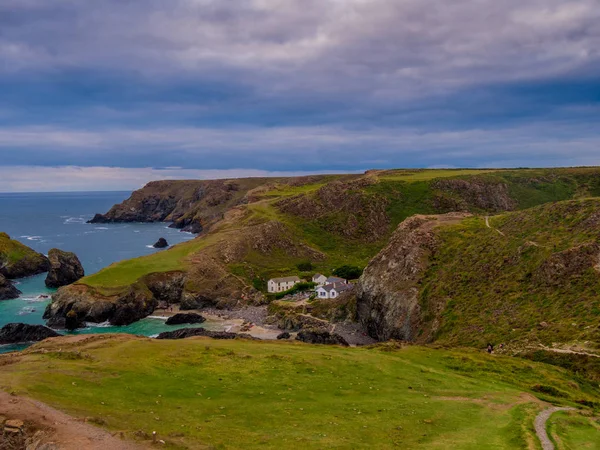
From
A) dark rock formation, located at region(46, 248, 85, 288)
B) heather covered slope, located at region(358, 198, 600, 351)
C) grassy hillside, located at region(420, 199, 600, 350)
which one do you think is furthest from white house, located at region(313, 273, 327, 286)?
dark rock formation, located at region(46, 248, 85, 288)

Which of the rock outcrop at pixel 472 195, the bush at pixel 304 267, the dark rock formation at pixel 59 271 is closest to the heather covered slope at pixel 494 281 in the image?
the bush at pixel 304 267

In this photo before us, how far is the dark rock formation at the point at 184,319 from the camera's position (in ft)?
320

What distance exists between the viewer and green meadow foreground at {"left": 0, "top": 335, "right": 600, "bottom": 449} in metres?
27.6

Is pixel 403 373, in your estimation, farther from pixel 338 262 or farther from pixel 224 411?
pixel 338 262

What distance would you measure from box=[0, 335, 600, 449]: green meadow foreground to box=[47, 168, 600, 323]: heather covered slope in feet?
203

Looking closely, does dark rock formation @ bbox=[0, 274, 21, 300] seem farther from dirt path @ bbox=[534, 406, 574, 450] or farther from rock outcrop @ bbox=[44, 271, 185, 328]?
dirt path @ bbox=[534, 406, 574, 450]

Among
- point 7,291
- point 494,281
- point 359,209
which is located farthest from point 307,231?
point 494,281

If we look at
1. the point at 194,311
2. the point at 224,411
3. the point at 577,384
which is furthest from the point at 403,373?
the point at 194,311

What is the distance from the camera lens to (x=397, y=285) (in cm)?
8431

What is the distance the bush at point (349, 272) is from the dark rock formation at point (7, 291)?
3084 inches

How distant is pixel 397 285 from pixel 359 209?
8224 cm

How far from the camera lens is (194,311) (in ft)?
359

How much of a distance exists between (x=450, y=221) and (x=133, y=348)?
75383 millimetres

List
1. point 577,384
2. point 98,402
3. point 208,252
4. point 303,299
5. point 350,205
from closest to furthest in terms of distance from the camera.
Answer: point 98,402 < point 577,384 < point 303,299 < point 208,252 < point 350,205
